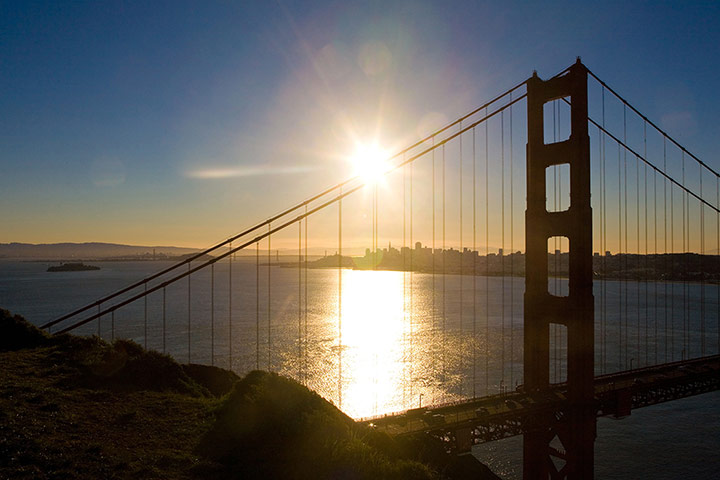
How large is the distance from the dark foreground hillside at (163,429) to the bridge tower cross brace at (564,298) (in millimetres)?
5634

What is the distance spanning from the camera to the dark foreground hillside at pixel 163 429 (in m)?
9.56

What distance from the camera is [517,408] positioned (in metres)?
16.9

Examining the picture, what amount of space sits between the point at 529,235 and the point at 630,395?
924cm

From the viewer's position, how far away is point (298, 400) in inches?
526

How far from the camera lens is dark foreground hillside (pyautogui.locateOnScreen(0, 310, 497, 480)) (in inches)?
376

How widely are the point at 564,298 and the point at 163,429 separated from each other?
16.4m

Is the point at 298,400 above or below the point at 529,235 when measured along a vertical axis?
below

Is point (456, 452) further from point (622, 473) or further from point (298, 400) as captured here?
point (622, 473)

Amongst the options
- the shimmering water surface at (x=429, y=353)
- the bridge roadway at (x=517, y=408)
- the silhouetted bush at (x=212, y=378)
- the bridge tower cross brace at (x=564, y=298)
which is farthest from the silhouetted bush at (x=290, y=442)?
the bridge tower cross brace at (x=564, y=298)

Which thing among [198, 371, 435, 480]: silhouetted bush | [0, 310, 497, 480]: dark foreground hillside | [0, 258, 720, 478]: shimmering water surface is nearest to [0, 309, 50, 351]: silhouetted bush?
[0, 310, 497, 480]: dark foreground hillside

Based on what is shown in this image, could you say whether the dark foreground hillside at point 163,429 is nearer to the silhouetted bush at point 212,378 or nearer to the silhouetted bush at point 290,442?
the silhouetted bush at point 290,442

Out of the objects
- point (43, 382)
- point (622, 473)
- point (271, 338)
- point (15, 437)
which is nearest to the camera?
point (15, 437)

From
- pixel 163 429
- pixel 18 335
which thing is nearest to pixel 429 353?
pixel 18 335

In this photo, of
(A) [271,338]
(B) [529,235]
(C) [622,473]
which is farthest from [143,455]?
(A) [271,338]
